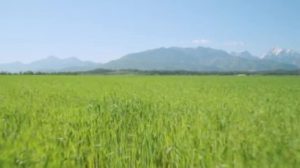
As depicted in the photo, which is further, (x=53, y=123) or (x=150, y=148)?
(x=53, y=123)

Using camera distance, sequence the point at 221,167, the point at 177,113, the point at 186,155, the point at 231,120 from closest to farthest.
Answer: the point at 221,167 < the point at 186,155 < the point at 231,120 < the point at 177,113

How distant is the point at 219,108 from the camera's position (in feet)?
34.3

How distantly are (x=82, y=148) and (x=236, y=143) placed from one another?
84.7 inches

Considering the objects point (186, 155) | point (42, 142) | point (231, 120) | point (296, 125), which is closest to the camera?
point (186, 155)

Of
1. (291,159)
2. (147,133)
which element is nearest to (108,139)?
(147,133)

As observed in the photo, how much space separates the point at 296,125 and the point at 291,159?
3.23 metres

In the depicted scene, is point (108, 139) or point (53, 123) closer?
point (108, 139)

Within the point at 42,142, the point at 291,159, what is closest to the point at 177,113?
the point at 42,142

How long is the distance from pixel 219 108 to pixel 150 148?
17.3 ft

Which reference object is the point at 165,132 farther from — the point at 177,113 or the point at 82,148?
the point at 177,113

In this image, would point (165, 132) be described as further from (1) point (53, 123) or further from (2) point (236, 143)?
(1) point (53, 123)

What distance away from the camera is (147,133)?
6383 mm

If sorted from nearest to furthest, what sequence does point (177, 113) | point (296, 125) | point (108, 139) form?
point (108, 139) → point (296, 125) → point (177, 113)

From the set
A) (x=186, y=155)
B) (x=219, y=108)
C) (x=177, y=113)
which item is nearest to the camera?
(x=186, y=155)
